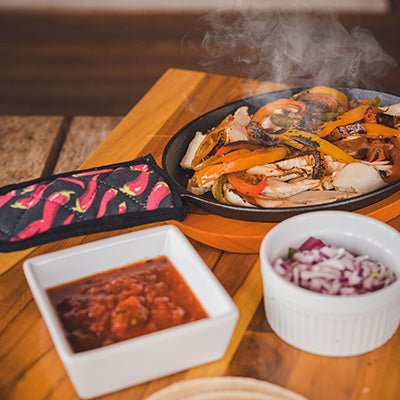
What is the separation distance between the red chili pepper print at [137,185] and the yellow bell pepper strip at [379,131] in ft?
2.57

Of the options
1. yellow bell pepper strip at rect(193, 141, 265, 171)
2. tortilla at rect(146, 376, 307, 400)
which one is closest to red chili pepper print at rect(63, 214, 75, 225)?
yellow bell pepper strip at rect(193, 141, 265, 171)

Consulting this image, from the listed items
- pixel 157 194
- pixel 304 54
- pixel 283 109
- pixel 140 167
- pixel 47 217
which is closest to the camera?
pixel 47 217

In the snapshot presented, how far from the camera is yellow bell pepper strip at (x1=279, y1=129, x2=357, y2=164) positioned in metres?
1.75

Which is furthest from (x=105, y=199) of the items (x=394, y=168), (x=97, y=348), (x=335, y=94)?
(x=335, y=94)

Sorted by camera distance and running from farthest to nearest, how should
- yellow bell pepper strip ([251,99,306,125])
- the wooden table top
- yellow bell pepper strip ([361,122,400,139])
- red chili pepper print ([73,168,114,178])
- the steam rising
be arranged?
the steam rising
yellow bell pepper strip ([251,99,306,125])
yellow bell pepper strip ([361,122,400,139])
red chili pepper print ([73,168,114,178])
the wooden table top

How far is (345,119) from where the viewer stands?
1.93 m

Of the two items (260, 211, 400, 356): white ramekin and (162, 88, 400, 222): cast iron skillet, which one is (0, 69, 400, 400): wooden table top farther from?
(162, 88, 400, 222): cast iron skillet

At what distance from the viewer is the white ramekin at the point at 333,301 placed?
1.15 metres

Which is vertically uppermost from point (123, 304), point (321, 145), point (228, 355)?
point (321, 145)

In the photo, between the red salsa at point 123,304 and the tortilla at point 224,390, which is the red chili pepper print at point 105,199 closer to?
the red salsa at point 123,304

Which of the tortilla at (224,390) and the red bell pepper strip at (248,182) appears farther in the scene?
the red bell pepper strip at (248,182)

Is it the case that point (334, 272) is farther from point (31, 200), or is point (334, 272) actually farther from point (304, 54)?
point (304, 54)

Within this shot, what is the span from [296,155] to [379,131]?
0.32m

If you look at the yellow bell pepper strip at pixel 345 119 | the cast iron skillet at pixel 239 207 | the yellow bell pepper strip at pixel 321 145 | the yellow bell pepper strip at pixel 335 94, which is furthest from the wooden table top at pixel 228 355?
the yellow bell pepper strip at pixel 335 94
